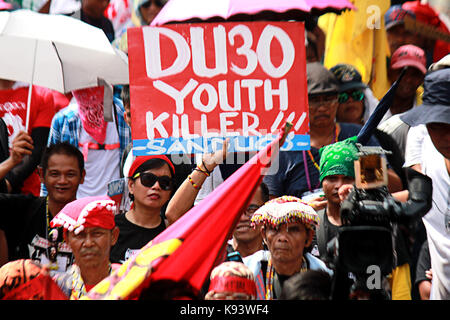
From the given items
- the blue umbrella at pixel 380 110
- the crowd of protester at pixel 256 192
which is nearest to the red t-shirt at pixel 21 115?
the crowd of protester at pixel 256 192

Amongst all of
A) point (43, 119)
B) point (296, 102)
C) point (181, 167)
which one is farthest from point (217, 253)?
point (43, 119)

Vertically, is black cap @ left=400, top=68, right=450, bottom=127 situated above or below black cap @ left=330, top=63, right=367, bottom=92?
below

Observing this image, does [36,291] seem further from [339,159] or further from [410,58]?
[410,58]

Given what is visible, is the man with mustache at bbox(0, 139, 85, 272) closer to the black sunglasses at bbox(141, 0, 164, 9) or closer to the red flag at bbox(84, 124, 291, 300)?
the red flag at bbox(84, 124, 291, 300)

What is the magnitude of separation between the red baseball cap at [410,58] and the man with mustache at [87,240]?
310 cm

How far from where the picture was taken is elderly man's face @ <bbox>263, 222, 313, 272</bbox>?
472 centimetres

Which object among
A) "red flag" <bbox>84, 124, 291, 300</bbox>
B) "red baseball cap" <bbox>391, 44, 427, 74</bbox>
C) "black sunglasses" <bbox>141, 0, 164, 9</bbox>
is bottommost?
"red flag" <bbox>84, 124, 291, 300</bbox>

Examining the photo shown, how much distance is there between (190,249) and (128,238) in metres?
1.73

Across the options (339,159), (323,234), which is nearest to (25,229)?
(323,234)

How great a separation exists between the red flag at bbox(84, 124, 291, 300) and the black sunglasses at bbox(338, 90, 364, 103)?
268 centimetres

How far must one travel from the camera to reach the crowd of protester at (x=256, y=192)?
4.66m

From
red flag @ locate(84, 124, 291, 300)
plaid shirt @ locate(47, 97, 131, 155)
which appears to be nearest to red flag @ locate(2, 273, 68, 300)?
red flag @ locate(84, 124, 291, 300)

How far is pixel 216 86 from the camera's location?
5176mm

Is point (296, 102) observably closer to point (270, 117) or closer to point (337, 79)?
point (270, 117)
